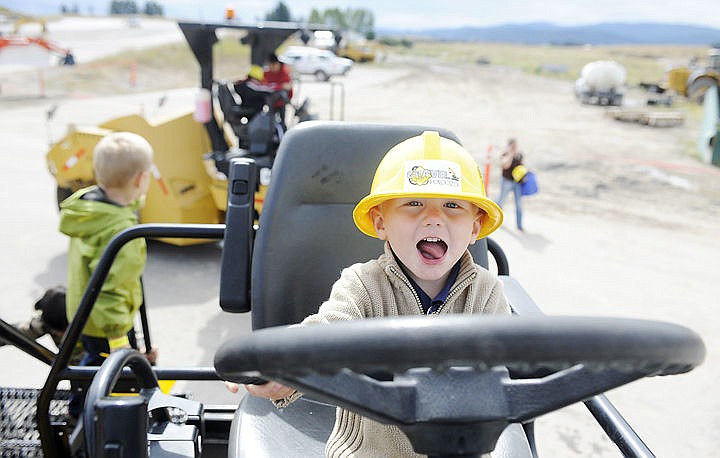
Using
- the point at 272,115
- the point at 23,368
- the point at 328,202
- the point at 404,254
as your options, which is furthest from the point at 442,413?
the point at 272,115

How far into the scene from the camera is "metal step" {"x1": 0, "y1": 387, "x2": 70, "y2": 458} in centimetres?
211

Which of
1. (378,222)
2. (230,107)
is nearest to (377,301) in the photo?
(378,222)

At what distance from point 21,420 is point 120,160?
100 cm

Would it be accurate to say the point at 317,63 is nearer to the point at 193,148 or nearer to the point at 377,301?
the point at 193,148

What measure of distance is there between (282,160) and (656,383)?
294 centimetres

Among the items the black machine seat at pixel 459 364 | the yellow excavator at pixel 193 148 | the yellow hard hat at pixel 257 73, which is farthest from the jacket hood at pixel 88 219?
the yellow hard hat at pixel 257 73

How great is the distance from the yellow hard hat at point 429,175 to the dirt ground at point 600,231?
215cm

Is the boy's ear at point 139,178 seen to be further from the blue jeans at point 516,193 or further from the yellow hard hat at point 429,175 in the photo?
the blue jeans at point 516,193

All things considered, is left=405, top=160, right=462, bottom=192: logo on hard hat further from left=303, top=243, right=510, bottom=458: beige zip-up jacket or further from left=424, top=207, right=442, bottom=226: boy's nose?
left=303, top=243, right=510, bottom=458: beige zip-up jacket

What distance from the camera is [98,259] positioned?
245cm

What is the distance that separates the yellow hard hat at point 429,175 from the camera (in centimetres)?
129

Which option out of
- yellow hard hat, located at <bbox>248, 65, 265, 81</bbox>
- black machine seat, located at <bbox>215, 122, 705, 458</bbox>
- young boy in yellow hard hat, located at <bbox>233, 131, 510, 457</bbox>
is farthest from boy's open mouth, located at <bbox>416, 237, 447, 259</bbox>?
yellow hard hat, located at <bbox>248, 65, 265, 81</bbox>

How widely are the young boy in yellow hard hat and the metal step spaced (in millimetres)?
1192

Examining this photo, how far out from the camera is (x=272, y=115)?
5.07m
